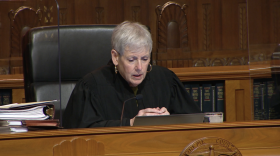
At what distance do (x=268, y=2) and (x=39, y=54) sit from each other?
50.2 inches

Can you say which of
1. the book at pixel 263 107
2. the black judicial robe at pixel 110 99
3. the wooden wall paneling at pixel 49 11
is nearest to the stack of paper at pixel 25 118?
the black judicial robe at pixel 110 99

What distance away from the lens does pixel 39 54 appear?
221cm

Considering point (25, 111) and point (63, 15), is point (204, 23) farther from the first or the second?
point (25, 111)

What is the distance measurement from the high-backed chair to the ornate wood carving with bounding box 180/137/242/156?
108 centimetres

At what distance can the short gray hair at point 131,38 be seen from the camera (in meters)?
2.09

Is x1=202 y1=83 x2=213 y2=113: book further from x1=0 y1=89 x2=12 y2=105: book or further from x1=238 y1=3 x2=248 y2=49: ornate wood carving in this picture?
x1=238 y1=3 x2=248 y2=49: ornate wood carving

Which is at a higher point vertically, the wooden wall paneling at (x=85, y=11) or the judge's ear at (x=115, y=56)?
the wooden wall paneling at (x=85, y=11)

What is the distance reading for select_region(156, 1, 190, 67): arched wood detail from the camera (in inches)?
151

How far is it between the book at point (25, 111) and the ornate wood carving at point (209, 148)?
564mm

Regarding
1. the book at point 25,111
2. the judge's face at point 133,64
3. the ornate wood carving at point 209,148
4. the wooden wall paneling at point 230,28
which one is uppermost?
the wooden wall paneling at point 230,28

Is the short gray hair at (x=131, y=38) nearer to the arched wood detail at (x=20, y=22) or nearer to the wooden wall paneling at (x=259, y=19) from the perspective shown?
the arched wood detail at (x=20, y=22)

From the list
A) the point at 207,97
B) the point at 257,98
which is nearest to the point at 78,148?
the point at 257,98

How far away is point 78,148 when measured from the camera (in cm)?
136

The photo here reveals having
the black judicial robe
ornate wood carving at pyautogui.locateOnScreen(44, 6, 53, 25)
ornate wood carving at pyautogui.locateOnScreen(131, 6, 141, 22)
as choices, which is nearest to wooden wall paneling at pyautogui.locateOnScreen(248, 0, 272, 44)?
the black judicial robe
